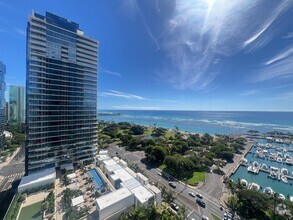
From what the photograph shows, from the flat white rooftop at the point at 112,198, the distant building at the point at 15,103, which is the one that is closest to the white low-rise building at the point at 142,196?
the flat white rooftop at the point at 112,198

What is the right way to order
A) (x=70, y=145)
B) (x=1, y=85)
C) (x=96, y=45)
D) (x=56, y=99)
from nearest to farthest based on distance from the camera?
(x=56, y=99) < (x=70, y=145) < (x=96, y=45) < (x=1, y=85)

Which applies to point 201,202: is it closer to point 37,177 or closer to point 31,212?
point 31,212

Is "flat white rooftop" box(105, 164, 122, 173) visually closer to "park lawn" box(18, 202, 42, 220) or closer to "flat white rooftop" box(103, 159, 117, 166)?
"flat white rooftop" box(103, 159, 117, 166)

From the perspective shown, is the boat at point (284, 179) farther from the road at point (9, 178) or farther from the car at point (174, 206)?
the road at point (9, 178)

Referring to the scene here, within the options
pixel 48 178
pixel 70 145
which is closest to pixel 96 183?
pixel 48 178

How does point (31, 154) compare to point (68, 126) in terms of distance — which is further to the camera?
point (68, 126)

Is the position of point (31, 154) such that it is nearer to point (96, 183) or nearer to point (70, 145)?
point (70, 145)
